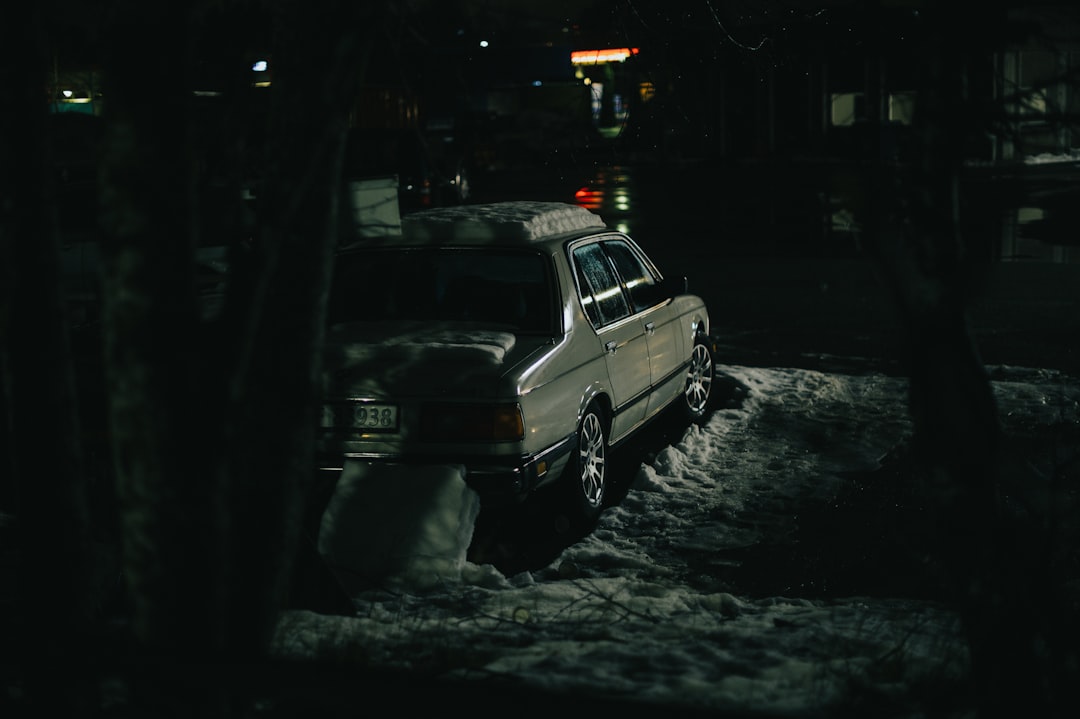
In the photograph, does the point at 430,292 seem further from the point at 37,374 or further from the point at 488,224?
the point at 37,374

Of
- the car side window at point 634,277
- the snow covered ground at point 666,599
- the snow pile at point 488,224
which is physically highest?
the snow pile at point 488,224

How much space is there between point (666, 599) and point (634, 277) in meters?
3.17

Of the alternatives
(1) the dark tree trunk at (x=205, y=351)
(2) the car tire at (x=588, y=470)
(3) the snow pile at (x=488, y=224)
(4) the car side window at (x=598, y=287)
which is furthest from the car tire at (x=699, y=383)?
(1) the dark tree trunk at (x=205, y=351)

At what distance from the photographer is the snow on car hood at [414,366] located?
6051 mm

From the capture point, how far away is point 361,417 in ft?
20.2

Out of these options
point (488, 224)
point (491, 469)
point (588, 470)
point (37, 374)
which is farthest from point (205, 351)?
point (488, 224)

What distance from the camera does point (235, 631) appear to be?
3.35 m

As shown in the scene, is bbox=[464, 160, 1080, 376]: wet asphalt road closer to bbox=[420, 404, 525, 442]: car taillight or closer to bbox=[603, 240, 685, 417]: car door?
bbox=[603, 240, 685, 417]: car door

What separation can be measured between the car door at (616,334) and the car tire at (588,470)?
18 cm

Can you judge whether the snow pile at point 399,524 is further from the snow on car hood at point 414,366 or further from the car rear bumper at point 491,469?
the snow on car hood at point 414,366

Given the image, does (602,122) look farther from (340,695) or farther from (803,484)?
(340,695)

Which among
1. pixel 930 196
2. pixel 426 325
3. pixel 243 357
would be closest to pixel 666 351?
pixel 426 325

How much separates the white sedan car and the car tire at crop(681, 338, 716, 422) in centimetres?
26

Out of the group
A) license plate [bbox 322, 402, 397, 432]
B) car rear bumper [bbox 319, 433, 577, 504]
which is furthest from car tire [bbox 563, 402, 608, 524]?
license plate [bbox 322, 402, 397, 432]
